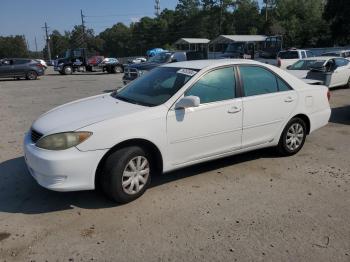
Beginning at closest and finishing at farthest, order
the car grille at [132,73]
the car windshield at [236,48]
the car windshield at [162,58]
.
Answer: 1. the car grille at [132,73]
2. the car windshield at [162,58]
3. the car windshield at [236,48]

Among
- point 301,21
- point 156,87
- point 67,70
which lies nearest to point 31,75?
point 67,70

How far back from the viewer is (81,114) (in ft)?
14.7

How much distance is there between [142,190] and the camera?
443 cm

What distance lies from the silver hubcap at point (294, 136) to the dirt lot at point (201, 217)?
0.24 metres

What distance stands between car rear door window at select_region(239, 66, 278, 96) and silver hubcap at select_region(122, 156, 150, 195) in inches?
71.1

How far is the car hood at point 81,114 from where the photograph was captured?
4.15 metres

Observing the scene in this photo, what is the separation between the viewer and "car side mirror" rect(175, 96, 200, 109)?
4.40 m

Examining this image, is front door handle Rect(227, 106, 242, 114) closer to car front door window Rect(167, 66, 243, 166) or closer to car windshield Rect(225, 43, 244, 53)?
car front door window Rect(167, 66, 243, 166)

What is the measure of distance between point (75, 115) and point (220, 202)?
77.9 inches

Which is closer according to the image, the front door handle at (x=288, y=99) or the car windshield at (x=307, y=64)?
the front door handle at (x=288, y=99)

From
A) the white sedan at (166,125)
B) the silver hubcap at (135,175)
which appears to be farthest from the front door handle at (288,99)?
the silver hubcap at (135,175)

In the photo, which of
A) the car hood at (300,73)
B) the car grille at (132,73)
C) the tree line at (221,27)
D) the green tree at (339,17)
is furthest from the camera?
the tree line at (221,27)

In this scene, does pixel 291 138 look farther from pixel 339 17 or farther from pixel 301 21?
pixel 301 21

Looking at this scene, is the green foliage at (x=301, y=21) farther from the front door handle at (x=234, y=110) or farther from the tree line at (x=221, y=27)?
the front door handle at (x=234, y=110)
